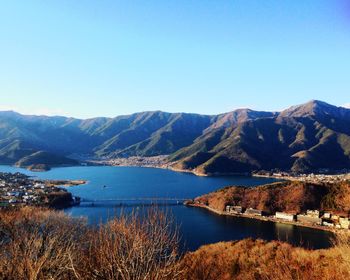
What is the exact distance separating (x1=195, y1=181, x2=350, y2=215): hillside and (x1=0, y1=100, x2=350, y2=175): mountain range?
32.1m

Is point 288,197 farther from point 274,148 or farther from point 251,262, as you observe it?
point 274,148

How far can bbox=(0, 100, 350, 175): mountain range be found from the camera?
74438 mm

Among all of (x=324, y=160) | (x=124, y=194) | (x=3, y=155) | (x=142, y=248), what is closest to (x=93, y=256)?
(x=142, y=248)

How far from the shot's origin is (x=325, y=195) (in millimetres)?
30188

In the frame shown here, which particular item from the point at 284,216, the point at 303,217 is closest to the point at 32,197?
the point at 284,216

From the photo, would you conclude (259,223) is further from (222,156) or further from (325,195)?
(222,156)

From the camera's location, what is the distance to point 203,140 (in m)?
95.3

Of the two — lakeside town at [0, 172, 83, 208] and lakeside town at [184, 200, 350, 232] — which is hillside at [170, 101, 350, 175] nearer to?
lakeside town at [0, 172, 83, 208]

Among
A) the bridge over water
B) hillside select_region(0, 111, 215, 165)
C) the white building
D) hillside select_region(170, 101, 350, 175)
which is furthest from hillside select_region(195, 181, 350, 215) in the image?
hillside select_region(0, 111, 215, 165)

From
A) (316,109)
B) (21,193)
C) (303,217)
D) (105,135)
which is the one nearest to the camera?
(303,217)

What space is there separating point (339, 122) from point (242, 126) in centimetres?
3358

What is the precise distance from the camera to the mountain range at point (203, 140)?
74.4 m

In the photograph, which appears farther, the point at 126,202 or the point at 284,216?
the point at 126,202

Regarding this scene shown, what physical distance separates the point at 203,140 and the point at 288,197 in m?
64.5
